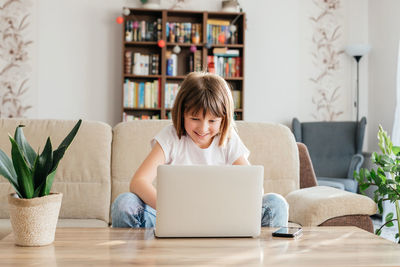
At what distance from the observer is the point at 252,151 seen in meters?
2.28

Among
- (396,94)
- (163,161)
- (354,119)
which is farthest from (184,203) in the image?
(354,119)

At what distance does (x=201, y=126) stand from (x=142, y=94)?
9.56ft

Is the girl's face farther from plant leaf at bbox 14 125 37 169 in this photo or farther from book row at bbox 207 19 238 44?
book row at bbox 207 19 238 44

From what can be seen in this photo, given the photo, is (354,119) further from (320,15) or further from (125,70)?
(125,70)

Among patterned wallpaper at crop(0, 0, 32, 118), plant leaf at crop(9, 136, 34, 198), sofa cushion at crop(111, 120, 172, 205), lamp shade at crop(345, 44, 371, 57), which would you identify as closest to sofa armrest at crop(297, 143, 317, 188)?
sofa cushion at crop(111, 120, 172, 205)

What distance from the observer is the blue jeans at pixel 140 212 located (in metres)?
1.48

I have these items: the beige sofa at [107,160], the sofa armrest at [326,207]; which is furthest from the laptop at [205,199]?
the beige sofa at [107,160]

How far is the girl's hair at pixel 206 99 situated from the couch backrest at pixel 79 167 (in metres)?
0.69

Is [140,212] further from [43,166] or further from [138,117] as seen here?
[138,117]

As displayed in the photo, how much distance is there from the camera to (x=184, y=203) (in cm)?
122

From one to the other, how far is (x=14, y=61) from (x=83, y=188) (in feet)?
9.12

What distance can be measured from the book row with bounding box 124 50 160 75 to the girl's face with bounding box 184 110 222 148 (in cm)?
286

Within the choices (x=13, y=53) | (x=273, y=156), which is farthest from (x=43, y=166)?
(x=13, y=53)

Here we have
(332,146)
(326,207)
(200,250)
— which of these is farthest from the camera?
(332,146)
